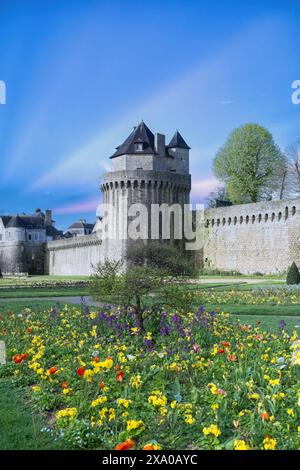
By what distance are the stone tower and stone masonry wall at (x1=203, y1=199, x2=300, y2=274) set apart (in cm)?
366

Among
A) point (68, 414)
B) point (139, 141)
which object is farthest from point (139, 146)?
point (68, 414)

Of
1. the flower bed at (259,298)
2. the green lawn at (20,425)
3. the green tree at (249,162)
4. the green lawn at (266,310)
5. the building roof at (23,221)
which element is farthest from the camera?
the building roof at (23,221)

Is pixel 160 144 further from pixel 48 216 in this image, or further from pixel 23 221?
pixel 48 216

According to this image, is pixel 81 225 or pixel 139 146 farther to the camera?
pixel 81 225

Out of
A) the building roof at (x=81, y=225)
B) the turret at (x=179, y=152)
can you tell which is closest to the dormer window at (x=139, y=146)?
the turret at (x=179, y=152)

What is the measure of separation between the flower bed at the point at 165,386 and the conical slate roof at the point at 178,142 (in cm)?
3684

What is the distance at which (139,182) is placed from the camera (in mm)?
40781

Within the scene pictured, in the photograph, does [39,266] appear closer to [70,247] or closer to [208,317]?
[70,247]

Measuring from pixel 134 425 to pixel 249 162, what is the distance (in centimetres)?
3954

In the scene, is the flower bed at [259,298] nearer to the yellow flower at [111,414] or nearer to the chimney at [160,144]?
the yellow flower at [111,414]

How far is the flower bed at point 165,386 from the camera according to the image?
4324 millimetres

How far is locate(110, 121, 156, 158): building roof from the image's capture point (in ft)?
137

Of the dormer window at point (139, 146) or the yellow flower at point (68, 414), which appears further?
the dormer window at point (139, 146)
